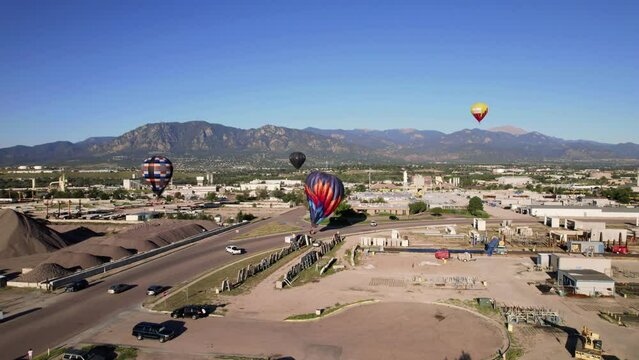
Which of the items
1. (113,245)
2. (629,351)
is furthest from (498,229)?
(113,245)

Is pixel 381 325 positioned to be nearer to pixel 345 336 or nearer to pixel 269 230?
pixel 345 336

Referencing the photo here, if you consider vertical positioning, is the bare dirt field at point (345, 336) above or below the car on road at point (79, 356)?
below

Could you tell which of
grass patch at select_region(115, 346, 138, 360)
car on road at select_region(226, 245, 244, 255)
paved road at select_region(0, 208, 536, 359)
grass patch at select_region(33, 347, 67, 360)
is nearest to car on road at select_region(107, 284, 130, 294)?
paved road at select_region(0, 208, 536, 359)

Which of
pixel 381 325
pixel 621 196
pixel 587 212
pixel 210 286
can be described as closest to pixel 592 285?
pixel 381 325

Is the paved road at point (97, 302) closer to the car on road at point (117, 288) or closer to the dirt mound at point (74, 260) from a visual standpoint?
the car on road at point (117, 288)

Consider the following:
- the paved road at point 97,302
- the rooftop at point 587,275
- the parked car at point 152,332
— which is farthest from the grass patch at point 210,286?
the rooftop at point 587,275

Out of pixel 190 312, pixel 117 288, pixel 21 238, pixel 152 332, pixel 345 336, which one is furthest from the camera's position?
pixel 21 238

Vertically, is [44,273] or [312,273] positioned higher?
[44,273]
